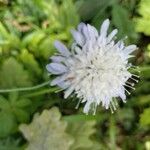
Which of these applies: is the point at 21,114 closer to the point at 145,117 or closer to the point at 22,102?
the point at 22,102

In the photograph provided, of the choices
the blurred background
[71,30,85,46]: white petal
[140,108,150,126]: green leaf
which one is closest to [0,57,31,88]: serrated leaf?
the blurred background

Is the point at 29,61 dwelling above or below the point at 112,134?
above

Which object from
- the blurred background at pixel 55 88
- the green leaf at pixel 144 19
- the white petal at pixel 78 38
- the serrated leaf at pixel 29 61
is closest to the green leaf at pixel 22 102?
the blurred background at pixel 55 88

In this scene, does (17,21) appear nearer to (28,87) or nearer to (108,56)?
(28,87)

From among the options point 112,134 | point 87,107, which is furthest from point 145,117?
point 87,107

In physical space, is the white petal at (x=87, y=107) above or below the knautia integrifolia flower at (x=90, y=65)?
below

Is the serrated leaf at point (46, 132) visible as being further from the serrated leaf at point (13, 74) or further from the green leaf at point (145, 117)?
the green leaf at point (145, 117)

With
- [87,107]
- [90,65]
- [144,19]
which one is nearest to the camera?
[90,65]

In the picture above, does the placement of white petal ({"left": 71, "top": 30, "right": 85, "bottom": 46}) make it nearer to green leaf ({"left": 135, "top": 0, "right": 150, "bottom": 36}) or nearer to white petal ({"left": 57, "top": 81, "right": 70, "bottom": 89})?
white petal ({"left": 57, "top": 81, "right": 70, "bottom": 89})
